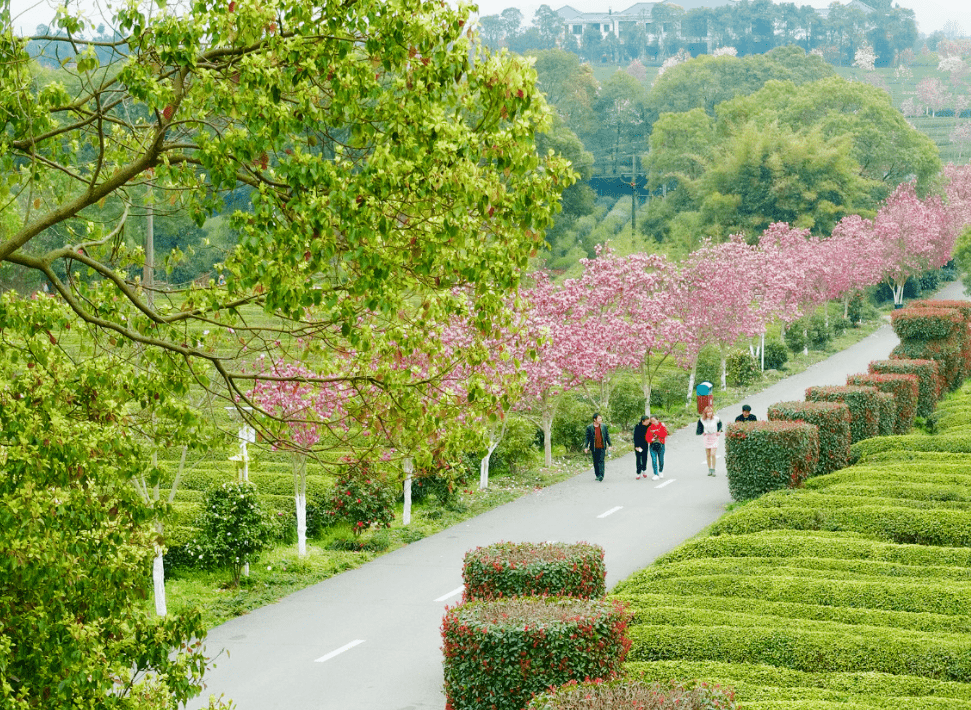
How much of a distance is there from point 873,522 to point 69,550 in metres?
13.1

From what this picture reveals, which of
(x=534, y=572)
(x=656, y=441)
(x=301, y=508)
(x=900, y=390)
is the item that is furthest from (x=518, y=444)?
(x=534, y=572)

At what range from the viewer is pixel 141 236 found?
55156mm

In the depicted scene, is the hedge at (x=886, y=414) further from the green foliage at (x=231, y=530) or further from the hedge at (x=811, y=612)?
the green foliage at (x=231, y=530)

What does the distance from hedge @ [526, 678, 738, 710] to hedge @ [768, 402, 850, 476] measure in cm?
1407

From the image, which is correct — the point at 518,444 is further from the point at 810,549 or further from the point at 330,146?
the point at 330,146

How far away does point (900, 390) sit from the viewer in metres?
26.8

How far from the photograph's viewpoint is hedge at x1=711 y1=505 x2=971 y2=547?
16.2m

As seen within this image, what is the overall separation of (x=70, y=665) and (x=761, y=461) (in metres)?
16.7

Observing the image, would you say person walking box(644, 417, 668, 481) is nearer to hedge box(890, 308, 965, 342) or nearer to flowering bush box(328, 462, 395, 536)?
flowering bush box(328, 462, 395, 536)

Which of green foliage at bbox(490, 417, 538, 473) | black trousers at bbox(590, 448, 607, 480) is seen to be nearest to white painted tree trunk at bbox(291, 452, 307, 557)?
green foliage at bbox(490, 417, 538, 473)

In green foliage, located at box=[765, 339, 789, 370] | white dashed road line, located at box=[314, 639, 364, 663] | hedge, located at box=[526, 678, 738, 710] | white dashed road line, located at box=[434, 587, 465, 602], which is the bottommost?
green foliage, located at box=[765, 339, 789, 370]

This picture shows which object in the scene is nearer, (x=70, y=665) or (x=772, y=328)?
(x=70, y=665)

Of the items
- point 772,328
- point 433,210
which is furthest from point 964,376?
point 433,210

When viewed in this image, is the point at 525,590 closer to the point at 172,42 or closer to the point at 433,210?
the point at 433,210
